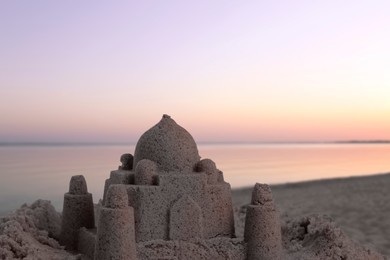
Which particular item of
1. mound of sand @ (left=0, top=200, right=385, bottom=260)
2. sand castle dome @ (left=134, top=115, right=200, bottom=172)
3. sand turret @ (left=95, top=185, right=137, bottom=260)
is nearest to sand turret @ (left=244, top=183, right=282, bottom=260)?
mound of sand @ (left=0, top=200, right=385, bottom=260)

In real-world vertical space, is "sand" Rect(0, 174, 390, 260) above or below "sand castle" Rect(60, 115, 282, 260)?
below

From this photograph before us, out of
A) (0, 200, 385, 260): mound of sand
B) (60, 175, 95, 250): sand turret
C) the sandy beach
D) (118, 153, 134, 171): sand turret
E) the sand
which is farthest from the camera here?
the sandy beach

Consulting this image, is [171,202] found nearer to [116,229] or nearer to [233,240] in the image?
[116,229]

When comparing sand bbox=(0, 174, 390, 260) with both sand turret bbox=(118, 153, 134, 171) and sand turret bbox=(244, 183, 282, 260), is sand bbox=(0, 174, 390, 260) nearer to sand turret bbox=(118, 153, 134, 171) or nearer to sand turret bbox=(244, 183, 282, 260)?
sand turret bbox=(244, 183, 282, 260)

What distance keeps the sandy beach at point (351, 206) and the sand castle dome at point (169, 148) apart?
5.53 meters

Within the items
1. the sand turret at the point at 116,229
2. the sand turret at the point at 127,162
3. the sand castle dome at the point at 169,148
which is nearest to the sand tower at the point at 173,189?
the sand castle dome at the point at 169,148

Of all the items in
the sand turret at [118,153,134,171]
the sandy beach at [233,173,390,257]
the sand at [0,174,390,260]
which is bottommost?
the sandy beach at [233,173,390,257]

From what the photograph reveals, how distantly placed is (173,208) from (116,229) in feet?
3.52

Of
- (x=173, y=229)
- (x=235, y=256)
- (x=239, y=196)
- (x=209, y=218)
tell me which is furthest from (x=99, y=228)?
(x=239, y=196)

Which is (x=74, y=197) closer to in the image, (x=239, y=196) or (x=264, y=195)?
(x=264, y=195)

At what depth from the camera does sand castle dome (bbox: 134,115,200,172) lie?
7707 mm

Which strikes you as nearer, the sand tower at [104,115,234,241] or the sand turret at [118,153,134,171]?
the sand tower at [104,115,234,241]

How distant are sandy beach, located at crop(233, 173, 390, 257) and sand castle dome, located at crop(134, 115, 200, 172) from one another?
18.1ft

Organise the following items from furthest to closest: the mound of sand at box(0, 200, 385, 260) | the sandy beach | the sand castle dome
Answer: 1. the sandy beach
2. the sand castle dome
3. the mound of sand at box(0, 200, 385, 260)
